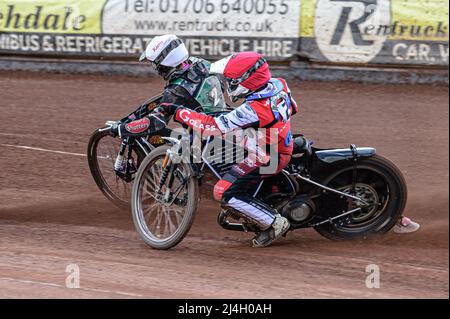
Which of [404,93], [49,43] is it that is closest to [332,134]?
[404,93]

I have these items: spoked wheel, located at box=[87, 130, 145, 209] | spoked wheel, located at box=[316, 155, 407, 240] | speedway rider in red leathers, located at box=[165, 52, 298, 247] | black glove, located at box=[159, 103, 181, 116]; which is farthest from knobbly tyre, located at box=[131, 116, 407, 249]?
spoked wheel, located at box=[87, 130, 145, 209]

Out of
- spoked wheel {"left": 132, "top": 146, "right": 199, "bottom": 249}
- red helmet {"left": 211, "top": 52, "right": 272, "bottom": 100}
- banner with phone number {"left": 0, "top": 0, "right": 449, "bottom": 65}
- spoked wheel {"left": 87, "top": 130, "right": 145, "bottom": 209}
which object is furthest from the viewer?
banner with phone number {"left": 0, "top": 0, "right": 449, "bottom": 65}

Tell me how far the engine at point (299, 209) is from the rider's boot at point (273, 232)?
7 centimetres

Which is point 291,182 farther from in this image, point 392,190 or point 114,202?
point 114,202

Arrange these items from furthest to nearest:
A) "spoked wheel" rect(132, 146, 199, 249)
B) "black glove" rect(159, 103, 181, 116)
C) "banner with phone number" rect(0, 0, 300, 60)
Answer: "banner with phone number" rect(0, 0, 300, 60) < "black glove" rect(159, 103, 181, 116) < "spoked wheel" rect(132, 146, 199, 249)

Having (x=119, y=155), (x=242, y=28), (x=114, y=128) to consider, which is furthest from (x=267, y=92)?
(x=242, y=28)

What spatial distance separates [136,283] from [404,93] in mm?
8527

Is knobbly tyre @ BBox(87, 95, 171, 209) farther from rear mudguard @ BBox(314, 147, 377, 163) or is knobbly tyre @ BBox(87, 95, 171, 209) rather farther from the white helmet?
rear mudguard @ BBox(314, 147, 377, 163)

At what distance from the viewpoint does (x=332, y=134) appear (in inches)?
452

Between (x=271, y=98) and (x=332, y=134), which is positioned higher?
(x=332, y=134)

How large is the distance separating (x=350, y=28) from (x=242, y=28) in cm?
202

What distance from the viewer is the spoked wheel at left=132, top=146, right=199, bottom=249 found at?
6.80m

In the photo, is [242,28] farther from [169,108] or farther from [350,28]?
[169,108]

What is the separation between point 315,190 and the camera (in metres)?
6.98
